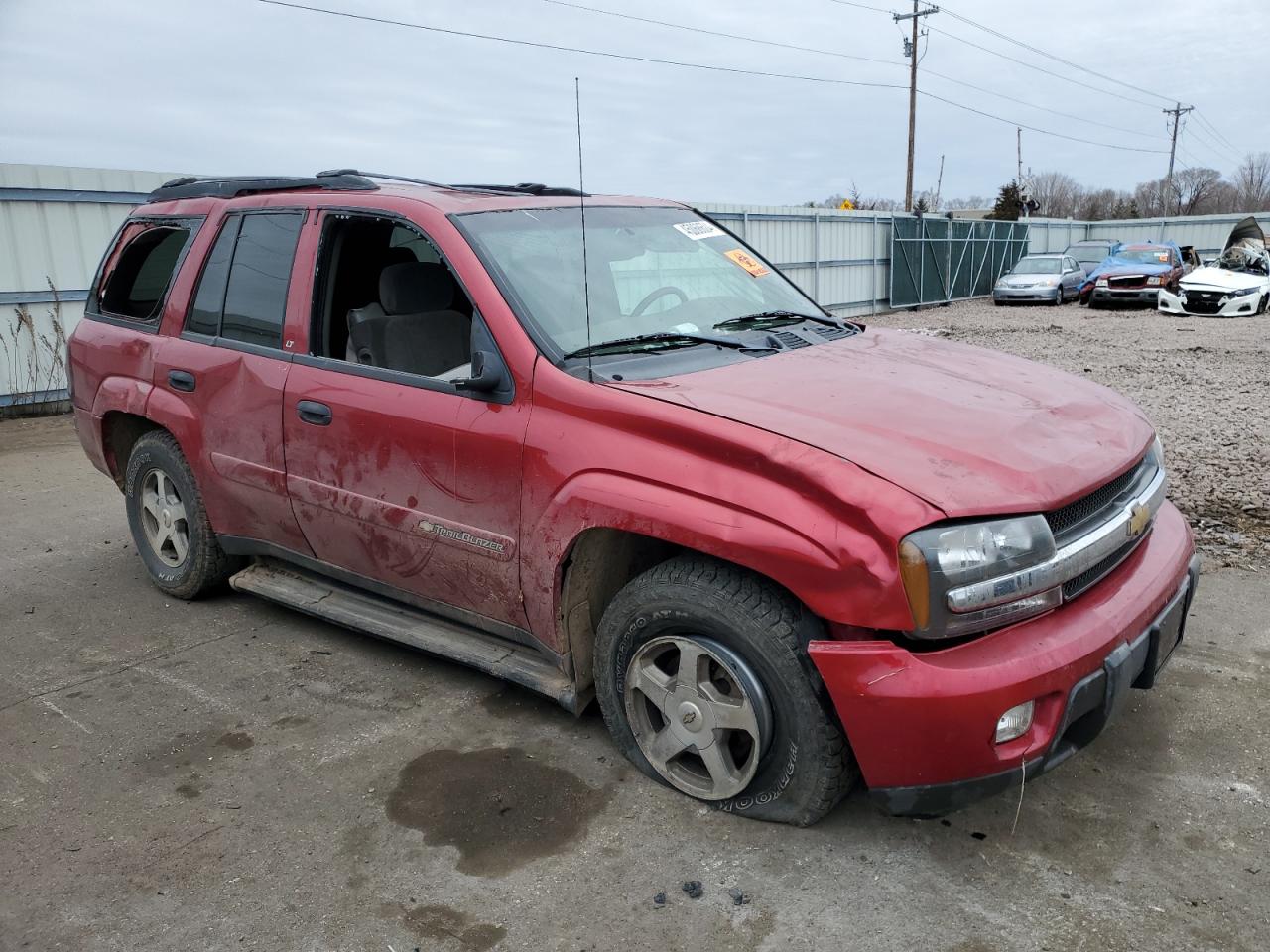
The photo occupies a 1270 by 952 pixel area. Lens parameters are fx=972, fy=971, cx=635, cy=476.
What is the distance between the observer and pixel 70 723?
3539 mm

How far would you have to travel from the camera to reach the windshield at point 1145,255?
22.2m

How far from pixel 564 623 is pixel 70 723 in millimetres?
1930

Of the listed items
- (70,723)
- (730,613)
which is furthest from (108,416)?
(730,613)

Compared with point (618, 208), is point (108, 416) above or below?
below

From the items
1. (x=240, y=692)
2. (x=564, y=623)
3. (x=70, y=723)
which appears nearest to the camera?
(x=564, y=623)

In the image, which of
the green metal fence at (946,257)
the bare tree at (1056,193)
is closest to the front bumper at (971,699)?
the green metal fence at (946,257)

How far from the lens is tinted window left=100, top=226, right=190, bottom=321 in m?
4.48

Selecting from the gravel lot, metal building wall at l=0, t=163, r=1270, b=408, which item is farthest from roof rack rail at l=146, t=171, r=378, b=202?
metal building wall at l=0, t=163, r=1270, b=408

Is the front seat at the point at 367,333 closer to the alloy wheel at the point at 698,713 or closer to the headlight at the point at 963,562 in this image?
the alloy wheel at the point at 698,713

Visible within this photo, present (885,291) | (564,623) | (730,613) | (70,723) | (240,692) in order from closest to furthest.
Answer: (730,613), (564,623), (70,723), (240,692), (885,291)

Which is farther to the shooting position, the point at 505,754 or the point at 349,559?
the point at 349,559

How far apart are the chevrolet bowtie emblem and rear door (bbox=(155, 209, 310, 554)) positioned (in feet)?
9.82

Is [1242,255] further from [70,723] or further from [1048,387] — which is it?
[70,723]

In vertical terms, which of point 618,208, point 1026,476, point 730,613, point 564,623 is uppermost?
point 618,208
